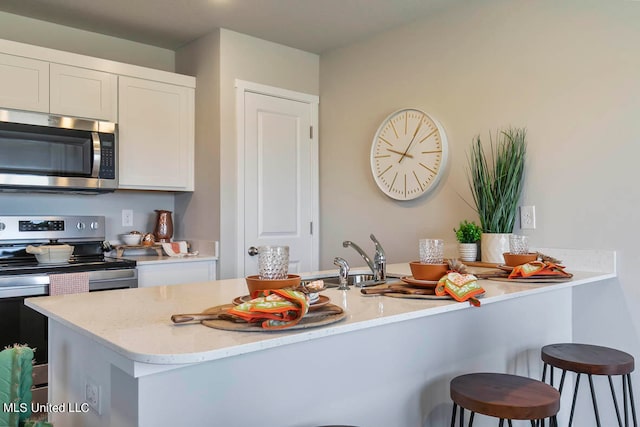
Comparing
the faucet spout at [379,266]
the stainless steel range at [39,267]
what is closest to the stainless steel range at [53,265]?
the stainless steel range at [39,267]

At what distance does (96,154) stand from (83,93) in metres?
0.38

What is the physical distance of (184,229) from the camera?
11.9 feet

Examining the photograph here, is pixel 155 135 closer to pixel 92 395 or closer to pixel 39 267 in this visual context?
pixel 39 267

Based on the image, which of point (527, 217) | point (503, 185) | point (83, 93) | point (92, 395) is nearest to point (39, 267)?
point (83, 93)

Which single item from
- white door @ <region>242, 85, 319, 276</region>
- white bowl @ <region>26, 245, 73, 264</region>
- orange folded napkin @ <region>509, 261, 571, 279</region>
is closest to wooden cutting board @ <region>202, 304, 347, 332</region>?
orange folded napkin @ <region>509, 261, 571, 279</region>

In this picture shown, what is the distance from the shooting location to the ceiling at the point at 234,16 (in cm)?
286

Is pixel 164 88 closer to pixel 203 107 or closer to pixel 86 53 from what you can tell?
pixel 203 107

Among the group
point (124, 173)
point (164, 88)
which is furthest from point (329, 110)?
point (124, 173)

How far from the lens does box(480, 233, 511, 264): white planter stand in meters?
2.43

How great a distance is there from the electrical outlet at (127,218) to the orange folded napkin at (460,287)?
2.60m

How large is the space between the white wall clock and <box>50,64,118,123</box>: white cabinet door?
5.56 feet

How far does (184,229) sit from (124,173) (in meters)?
0.65

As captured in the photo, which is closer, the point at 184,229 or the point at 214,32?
the point at 214,32

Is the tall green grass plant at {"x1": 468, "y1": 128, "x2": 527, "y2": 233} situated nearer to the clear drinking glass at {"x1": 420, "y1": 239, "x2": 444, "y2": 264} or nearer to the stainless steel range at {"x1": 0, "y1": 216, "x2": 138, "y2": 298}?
the clear drinking glass at {"x1": 420, "y1": 239, "x2": 444, "y2": 264}
